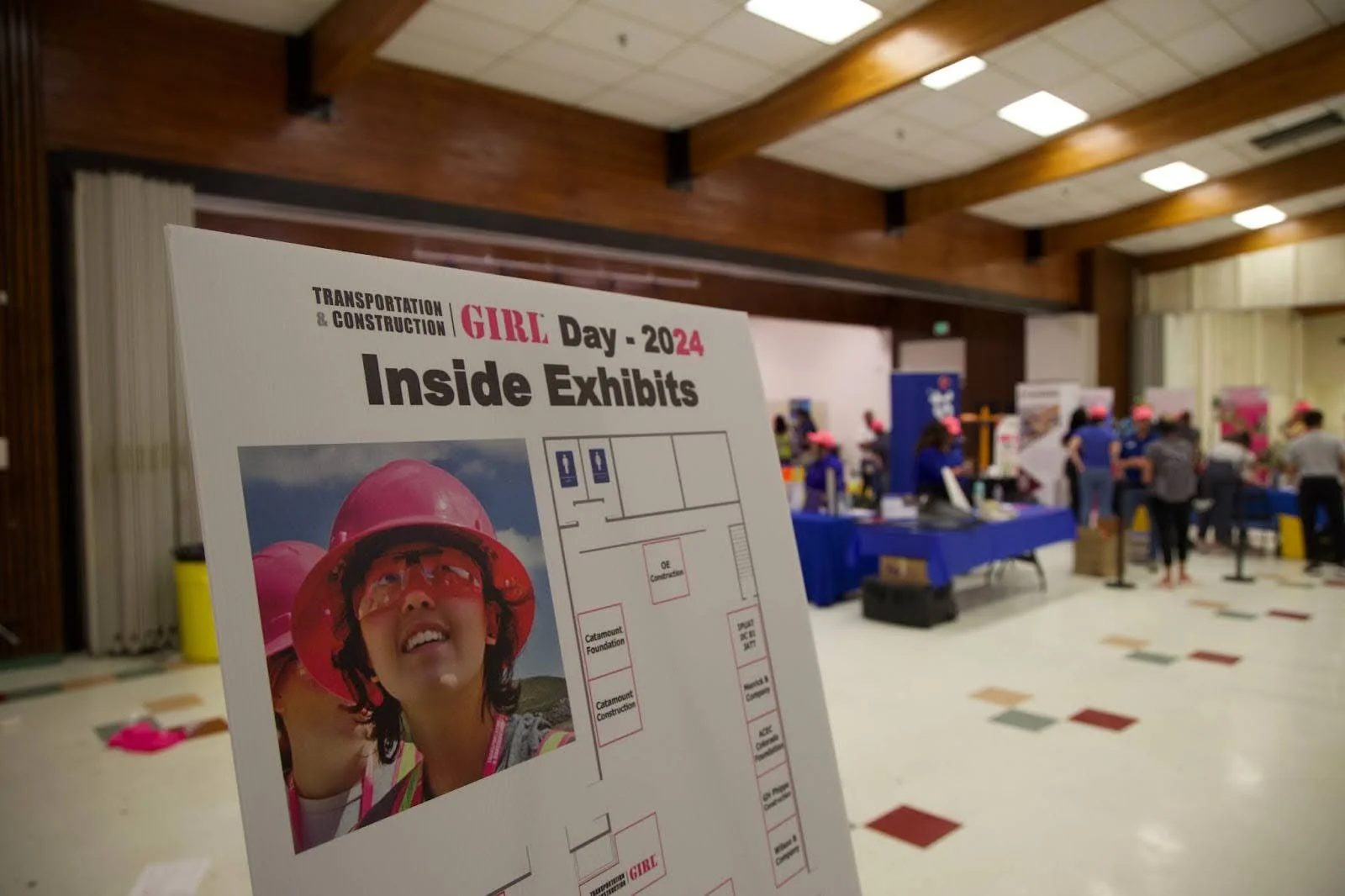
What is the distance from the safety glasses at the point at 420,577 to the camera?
983 millimetres

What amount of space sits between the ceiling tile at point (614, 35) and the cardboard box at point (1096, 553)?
209 inches

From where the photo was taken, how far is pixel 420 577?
3.35 feet

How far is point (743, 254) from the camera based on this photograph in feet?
25.0

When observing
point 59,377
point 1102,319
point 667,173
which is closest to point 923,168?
point 667,173

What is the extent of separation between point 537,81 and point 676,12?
134 cm

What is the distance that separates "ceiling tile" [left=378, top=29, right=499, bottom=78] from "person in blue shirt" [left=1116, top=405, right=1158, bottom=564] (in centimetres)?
614

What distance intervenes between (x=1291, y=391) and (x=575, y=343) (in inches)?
684

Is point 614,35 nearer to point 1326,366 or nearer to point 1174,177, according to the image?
point 1174,177

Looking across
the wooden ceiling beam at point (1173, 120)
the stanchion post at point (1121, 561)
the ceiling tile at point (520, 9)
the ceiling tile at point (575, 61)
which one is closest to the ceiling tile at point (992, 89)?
the wooden ceiling beam at point (1173, 120)

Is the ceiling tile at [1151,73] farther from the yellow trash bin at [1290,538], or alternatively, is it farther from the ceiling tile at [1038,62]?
the yellow trash bin at [1290,538]

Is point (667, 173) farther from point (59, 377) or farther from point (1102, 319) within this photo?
point (1102, 319)

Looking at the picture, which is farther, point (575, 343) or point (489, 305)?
point (575, 343)

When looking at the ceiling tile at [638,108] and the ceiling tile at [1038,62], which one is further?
the ceiling tile at [638,108]

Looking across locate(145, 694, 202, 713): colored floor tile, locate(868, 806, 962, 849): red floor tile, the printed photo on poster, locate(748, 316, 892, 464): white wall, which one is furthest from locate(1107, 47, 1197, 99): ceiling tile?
locate(748, 316, 892, 464): white wall
